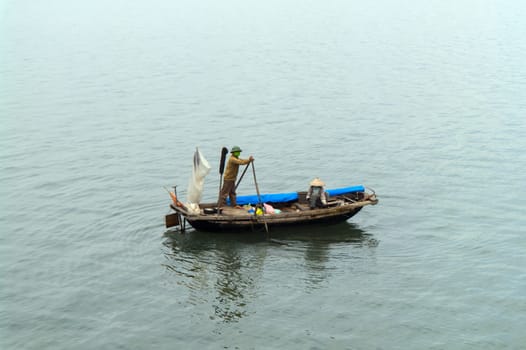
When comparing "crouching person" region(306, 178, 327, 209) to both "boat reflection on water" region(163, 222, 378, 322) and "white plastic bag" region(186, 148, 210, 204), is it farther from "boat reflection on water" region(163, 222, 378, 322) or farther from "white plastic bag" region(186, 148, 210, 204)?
"white plastic bag" region(186, 148, 210, 204)

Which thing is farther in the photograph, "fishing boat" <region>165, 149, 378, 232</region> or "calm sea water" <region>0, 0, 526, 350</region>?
"fishing boat" <region>165, 149, 378, 232</region>

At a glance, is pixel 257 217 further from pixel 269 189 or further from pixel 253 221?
pixel 269 189

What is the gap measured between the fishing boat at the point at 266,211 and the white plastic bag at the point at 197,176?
1.1 inches

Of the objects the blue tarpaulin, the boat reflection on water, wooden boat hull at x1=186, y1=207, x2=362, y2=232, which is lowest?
the boat reflection on water

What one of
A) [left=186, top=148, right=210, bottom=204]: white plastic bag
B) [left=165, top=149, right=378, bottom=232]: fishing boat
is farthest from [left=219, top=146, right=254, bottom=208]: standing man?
[left=186, top=148, right=210, bottom=204]: white plastic bag

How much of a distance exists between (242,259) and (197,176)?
278cm

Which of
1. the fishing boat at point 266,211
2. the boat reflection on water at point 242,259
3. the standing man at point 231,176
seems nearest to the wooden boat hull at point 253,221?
the fishing boat at point 266,211

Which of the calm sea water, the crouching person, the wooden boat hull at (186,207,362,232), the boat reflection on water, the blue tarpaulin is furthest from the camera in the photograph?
the blue tarpaulin

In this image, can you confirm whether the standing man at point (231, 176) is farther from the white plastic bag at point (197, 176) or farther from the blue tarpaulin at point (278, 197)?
the white plastic bag at point (197, 176)

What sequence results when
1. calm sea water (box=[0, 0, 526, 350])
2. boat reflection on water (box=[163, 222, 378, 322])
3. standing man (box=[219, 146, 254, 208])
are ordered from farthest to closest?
standing man (box=[219, 146, 254, 208]), boat reflection on water (box=[163, 222, 378, 322]), calm sea water (box=[0, 0, 526, 350])

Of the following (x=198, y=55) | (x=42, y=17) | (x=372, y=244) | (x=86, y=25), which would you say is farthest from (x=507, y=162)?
(x=42, y=17)

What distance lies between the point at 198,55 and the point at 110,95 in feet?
40.7

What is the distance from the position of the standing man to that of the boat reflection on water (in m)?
1.18

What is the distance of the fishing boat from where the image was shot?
18750 millimetres
